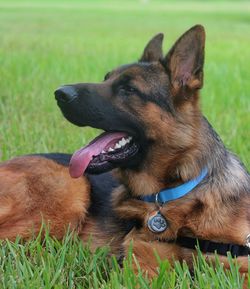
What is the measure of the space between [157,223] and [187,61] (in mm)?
955

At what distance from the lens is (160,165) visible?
3707mm

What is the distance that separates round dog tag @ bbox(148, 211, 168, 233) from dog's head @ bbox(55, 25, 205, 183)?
1.01 feet

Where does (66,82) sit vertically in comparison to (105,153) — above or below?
below

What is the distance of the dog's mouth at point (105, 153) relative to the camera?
3.61 meters

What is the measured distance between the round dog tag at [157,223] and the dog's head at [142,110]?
0.31 meters

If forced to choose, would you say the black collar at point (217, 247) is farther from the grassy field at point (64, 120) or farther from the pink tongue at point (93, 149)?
the pink tongue at point (93, 149)

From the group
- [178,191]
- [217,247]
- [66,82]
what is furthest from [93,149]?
[66,82]

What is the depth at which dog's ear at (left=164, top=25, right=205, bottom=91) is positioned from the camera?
366cm

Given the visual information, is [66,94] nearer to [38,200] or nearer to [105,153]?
[105,153]

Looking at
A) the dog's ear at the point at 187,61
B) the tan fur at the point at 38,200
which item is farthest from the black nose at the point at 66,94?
the tan fur at the point at 38,200

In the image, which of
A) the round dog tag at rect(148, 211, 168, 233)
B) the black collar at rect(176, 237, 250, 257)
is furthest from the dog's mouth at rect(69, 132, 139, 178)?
the black collar at rect(176, 237, 250, 257)

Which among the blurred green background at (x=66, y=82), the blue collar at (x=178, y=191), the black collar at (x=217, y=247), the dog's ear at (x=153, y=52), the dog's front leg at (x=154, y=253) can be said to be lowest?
the blurred green background at (x=66, y=82)

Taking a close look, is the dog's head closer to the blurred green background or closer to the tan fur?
the tan fur

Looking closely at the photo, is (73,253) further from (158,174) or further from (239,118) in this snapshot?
(239,118)
